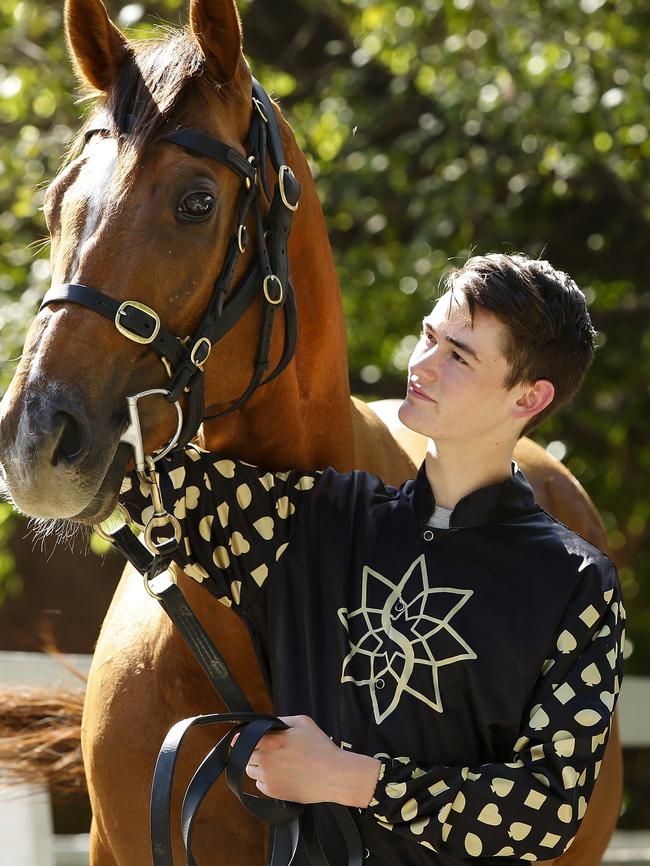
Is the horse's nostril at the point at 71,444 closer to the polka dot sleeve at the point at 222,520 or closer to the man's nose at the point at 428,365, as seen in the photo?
the polka dot sleeve at the point at 222,520

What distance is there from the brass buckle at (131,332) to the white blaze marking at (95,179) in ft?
0.27

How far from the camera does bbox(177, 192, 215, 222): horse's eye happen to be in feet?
5.54

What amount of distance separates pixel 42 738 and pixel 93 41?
158cm

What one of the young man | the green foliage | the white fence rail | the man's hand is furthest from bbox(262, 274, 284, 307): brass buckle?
the green foliage

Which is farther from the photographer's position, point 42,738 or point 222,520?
point 42,738

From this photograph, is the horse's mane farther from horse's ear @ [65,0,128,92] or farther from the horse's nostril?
the horse's nostril

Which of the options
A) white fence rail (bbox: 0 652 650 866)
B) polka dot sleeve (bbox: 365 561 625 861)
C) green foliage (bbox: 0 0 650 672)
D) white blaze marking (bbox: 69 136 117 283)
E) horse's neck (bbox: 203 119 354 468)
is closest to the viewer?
polka dot sleeve (bbox: 365 561 625 861)

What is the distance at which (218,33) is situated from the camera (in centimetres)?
180

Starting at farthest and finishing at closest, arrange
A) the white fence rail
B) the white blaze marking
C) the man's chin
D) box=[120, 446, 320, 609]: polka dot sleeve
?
the white fence rail, box=[120, 446, 320, 609]: polka dot sleeve, the man's chin, the white blaze marking

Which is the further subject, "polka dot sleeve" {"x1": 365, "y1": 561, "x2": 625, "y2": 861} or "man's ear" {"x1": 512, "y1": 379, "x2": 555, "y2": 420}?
"man's ear" {"x1": 512, "y1": 379, "x2": 555, "y2": 420}

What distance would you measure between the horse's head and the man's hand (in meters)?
0.41

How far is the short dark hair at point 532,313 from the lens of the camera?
1.74m

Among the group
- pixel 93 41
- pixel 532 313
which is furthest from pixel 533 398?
pixel 93 41

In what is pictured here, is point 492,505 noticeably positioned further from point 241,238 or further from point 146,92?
point 146,92
